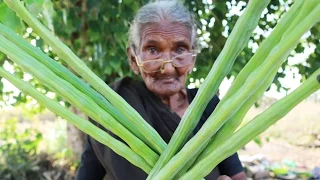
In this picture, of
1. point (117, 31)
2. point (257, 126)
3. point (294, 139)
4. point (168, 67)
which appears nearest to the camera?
point (257, 126)

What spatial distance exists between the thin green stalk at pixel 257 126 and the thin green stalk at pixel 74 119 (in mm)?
57

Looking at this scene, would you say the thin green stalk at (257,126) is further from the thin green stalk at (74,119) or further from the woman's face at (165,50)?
the woman's face at (165,50)

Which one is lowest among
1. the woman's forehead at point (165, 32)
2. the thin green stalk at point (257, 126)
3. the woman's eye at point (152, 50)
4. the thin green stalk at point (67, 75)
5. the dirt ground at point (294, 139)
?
the thin green stalk at point (257, 126)

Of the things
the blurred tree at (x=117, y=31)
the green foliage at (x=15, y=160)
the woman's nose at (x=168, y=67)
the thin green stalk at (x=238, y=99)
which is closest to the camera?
the thin green stalk at (x=238, y=99)

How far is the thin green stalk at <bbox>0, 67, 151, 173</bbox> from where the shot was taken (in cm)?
42

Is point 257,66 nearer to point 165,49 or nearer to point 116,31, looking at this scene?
point 165,49

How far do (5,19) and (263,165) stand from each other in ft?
14.9

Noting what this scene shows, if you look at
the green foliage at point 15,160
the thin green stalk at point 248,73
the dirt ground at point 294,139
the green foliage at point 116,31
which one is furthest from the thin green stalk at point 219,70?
the dirt ground at point 294,139

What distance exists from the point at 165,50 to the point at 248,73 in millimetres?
365

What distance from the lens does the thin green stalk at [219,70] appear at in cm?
41

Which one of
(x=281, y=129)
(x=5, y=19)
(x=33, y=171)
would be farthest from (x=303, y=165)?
(x=5, y=19)

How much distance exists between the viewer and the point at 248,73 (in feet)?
1.37

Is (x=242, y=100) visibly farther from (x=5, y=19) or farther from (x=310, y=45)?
(x=310, y=45)

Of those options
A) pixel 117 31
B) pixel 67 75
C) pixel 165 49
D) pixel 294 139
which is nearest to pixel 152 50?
pixel 165 49
